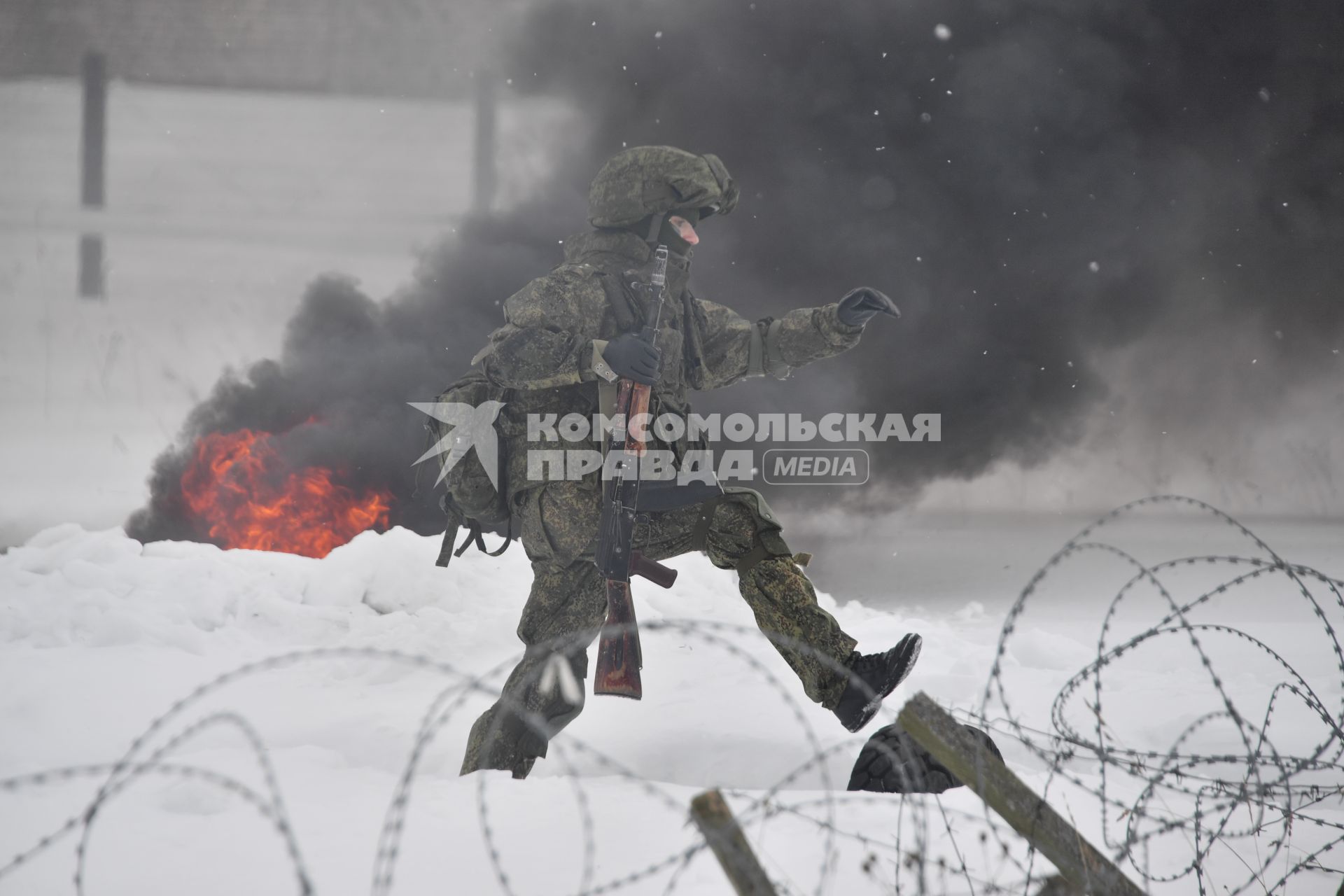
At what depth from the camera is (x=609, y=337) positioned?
3.74 m

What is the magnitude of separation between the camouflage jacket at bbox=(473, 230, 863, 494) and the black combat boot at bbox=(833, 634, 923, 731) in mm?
1163

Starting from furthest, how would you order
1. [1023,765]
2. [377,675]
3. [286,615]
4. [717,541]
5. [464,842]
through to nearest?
[286,615] → [377,675] → [1023,765] → [717,541] → [464,842]

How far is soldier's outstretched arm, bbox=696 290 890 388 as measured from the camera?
3.95 m

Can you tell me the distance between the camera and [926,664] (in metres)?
6.16

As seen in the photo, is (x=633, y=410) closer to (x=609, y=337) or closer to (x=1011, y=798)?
(x=609, y=337)

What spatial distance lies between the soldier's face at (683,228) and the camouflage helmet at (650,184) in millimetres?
49

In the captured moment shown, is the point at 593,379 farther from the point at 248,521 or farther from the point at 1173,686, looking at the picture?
the point at 248,521

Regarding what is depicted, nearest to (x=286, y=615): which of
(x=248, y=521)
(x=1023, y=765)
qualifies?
(x=248, y=521)

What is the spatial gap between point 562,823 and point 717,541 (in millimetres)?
1206

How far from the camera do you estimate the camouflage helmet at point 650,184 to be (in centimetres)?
381

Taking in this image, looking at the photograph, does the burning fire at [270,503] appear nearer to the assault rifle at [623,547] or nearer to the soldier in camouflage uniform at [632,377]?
the soldier in camouflage uniform at [632,377]

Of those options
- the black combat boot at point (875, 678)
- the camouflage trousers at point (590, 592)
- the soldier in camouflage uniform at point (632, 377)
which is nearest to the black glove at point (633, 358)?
the soldier in camouflage uniform at point (632, 377)

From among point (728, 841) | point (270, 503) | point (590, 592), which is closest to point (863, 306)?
point (590, 592)

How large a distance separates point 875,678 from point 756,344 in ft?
5.18
